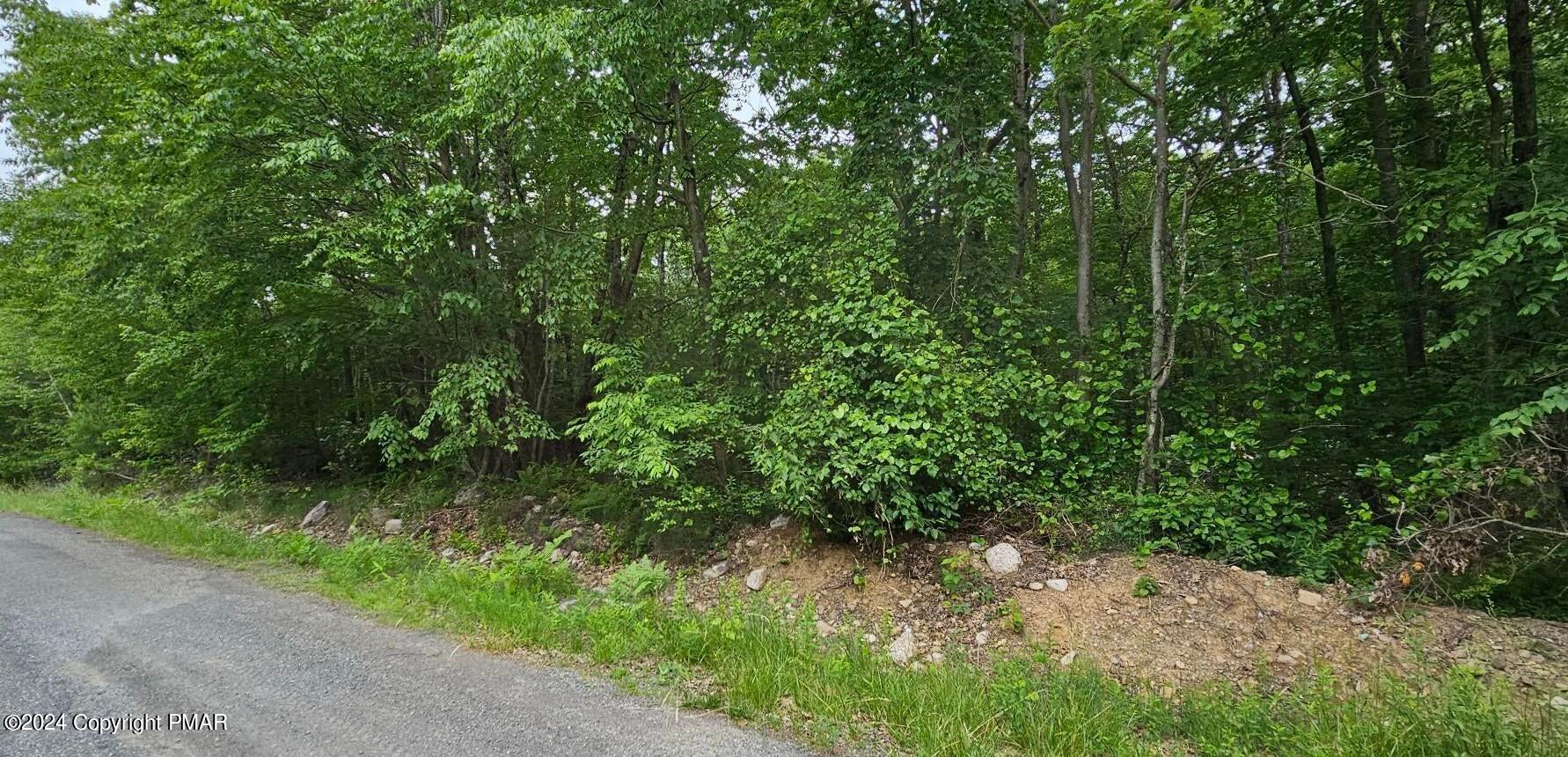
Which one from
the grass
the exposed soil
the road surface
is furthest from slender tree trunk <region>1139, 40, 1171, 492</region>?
the road surface

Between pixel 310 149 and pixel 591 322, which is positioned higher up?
pixel 310 149

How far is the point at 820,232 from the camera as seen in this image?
590cm

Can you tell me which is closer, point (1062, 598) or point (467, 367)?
point (1062, 598)

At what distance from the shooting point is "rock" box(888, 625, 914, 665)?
4.34 metres

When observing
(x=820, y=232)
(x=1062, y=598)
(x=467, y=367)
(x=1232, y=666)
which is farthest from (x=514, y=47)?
(x=1232, y=666)

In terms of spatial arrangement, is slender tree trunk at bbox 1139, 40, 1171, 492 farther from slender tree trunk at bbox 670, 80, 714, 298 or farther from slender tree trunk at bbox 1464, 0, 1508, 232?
slender tree trunk at bbox 670, 80, 714, 298

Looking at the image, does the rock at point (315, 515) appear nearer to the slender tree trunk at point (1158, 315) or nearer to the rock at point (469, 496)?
the rock at point (469, 496)

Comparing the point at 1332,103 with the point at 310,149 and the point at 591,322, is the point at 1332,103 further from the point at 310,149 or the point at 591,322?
the point at 310,149

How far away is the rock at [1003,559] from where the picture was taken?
4.92 m

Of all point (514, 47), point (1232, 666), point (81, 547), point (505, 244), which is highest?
point (514, 47)

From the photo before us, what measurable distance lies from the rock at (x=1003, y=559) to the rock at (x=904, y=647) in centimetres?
88

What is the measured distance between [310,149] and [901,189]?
19.9 feet

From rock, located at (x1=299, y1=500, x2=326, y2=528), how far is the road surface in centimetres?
419

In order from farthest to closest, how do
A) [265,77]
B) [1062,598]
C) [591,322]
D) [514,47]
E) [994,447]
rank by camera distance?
[591,322]
[265,77]
[514,47]
[994,447]
[1062,598]
